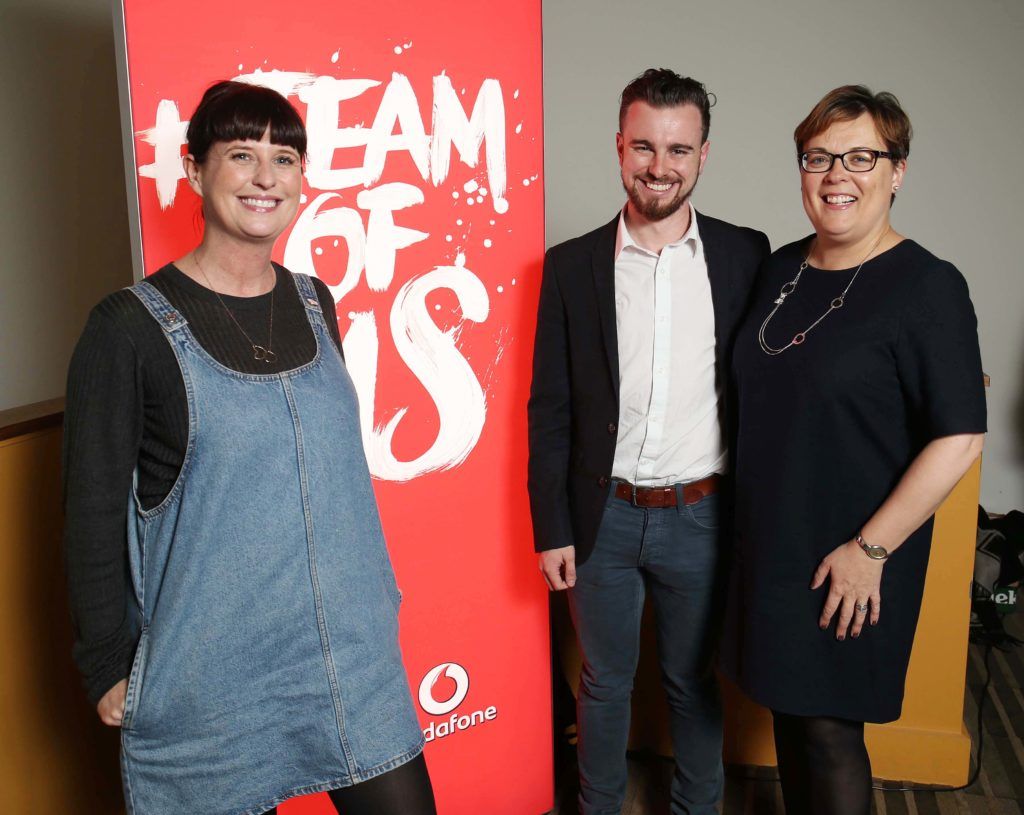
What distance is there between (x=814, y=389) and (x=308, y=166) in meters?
1.04

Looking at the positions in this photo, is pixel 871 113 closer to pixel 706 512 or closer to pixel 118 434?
pixel 706 512

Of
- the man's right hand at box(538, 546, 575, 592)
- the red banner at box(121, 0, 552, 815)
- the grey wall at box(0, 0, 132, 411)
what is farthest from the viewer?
the grey wall at box(0, 0, 132, 411)

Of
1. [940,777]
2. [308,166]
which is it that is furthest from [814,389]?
[940,777]

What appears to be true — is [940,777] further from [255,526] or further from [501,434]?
[255,526]

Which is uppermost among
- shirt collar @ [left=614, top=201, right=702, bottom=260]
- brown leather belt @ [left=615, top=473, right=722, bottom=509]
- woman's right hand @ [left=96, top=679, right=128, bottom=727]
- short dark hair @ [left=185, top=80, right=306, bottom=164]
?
short dark hair @ [left=185, top=80, right=306, bottom=164]

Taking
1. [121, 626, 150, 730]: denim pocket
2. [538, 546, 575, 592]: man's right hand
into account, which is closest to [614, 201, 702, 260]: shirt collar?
[538, 546, 575, 592]: man's right hand

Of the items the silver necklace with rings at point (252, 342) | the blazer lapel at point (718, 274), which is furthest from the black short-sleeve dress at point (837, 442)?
the silver necklace with rings at point (252, 342)

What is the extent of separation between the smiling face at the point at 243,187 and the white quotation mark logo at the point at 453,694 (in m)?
1.14

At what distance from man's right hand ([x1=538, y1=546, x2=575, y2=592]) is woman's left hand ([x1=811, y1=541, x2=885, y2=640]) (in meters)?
0.56

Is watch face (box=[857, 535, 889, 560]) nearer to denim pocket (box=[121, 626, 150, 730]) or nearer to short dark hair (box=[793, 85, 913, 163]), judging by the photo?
short dark hair (box=[793, 85, 913, 163])

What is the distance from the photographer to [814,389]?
1.53 meters

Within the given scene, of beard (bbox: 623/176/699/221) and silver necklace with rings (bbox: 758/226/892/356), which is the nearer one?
silver necklace with rings (bbox: 758/226/892/356)

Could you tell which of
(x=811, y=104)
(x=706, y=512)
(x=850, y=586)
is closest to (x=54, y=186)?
(x=706, y=512)

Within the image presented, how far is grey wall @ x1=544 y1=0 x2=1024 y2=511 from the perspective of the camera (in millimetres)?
3650
